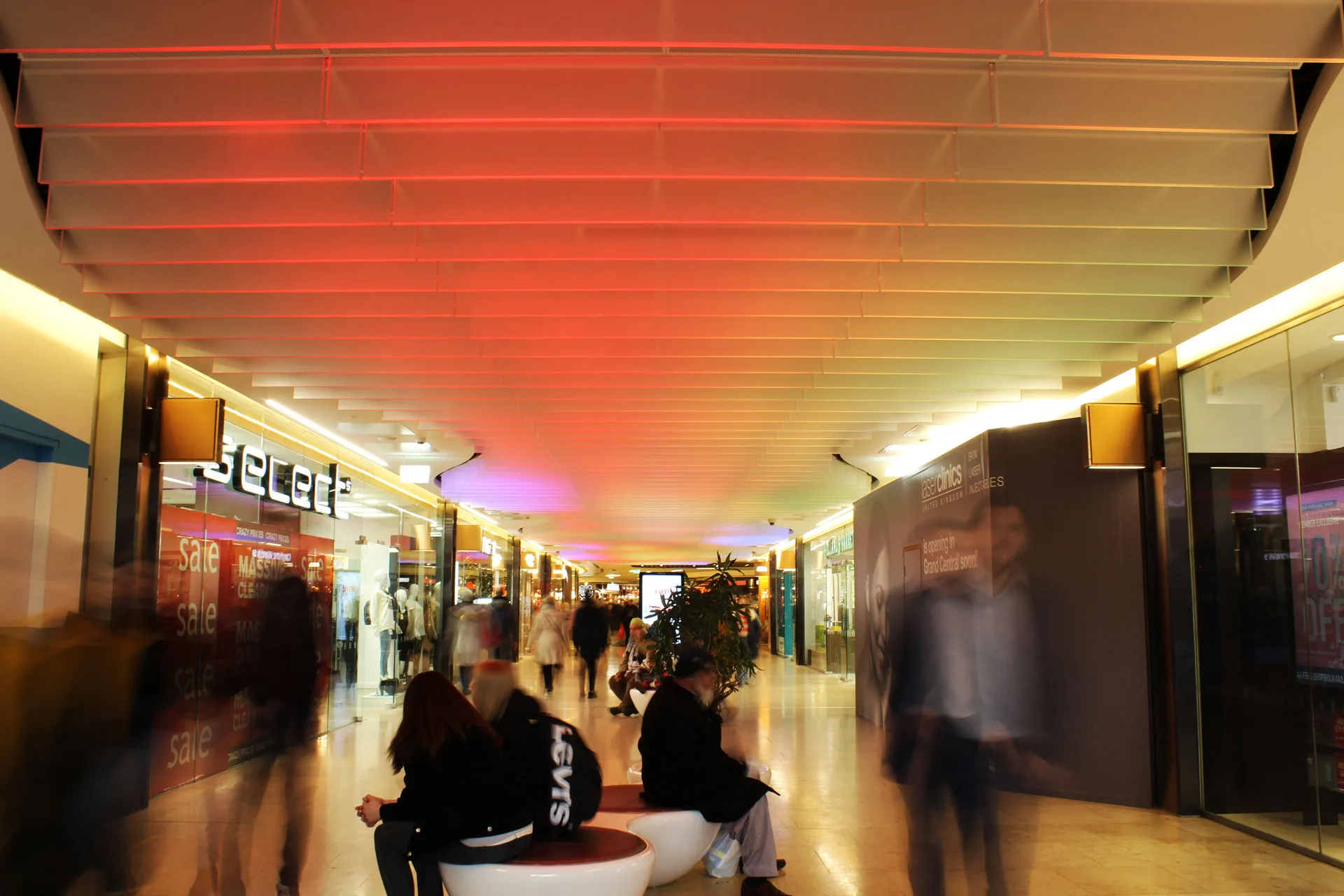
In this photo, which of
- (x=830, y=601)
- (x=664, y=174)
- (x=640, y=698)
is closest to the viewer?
(x=664, y=174)

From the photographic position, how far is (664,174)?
429 centimetres

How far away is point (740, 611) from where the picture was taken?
10.6 metres

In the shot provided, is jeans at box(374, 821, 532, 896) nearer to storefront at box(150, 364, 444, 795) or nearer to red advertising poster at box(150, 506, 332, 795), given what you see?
storefront at box(150, 364, 444, 795)

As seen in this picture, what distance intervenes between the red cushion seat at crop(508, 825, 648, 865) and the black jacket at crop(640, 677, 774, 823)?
645 mm

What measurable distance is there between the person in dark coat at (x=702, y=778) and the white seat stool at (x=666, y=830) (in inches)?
2.7

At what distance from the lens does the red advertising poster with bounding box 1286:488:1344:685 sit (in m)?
5.53

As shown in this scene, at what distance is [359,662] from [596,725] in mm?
3629

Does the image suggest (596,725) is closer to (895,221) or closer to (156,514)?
(156,514)

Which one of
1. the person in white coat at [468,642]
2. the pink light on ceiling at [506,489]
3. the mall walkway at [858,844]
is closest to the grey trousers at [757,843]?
the mall walkway at [858,844]

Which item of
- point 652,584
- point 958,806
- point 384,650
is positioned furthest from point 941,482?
point 652,584

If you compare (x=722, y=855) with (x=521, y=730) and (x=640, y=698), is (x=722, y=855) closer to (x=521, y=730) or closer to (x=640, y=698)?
(x=521, y=730)

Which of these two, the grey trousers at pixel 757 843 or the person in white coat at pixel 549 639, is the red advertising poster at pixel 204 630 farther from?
the person in white coat at pixel 549 639

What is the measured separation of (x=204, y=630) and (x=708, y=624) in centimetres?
475

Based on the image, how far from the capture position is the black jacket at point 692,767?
15.8ft
